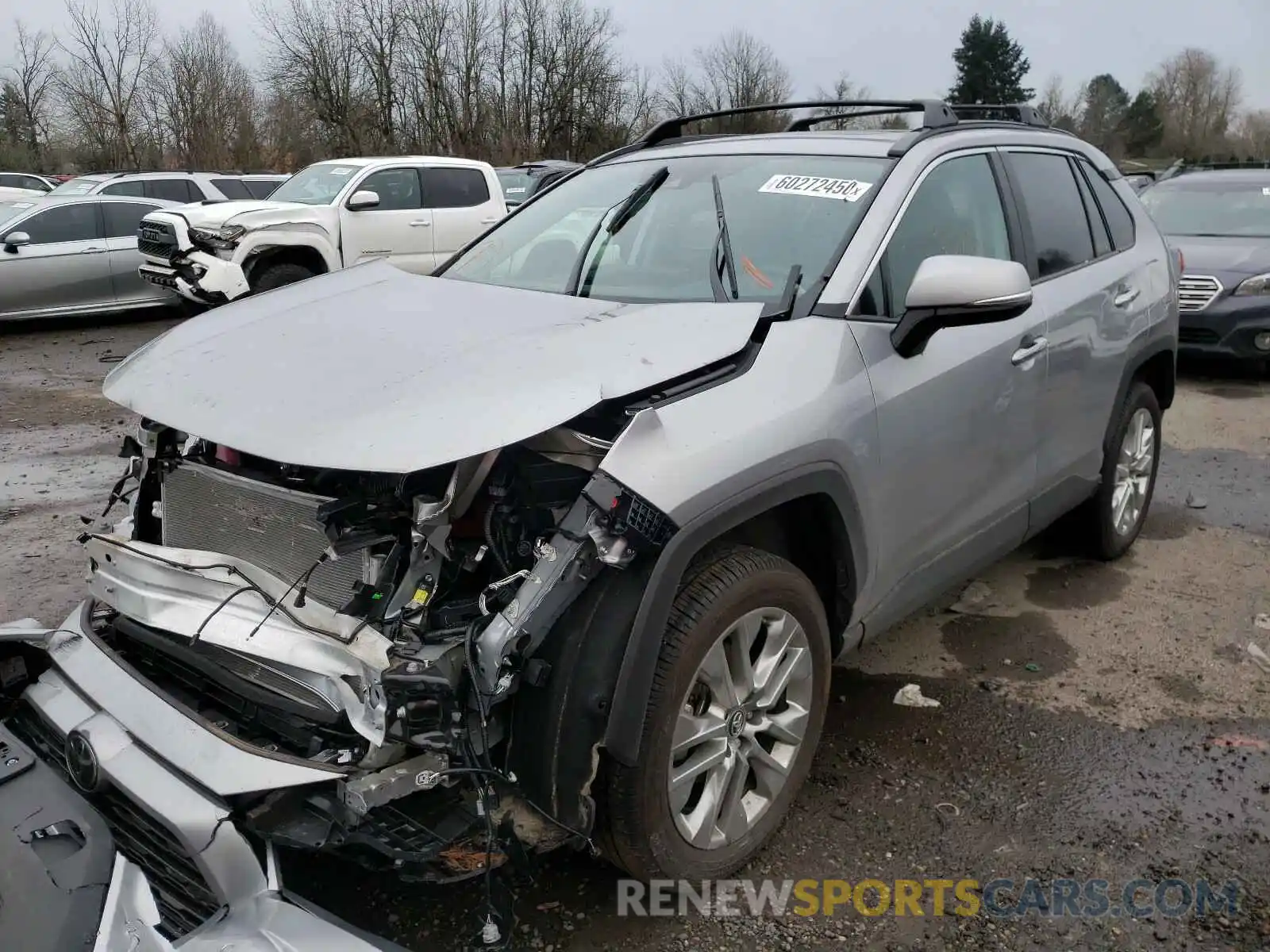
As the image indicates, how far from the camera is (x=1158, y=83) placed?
→ 65438mm

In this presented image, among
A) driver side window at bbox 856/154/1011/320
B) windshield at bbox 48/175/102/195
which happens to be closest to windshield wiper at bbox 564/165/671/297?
driver side window at bbox 856/154/1011/320

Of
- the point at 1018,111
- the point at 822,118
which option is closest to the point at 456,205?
the point at 822,118

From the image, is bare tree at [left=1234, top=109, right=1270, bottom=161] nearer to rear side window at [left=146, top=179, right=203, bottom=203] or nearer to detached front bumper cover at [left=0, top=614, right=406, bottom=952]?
rear side window at [left=146, top=179, right=203, bottom=203]

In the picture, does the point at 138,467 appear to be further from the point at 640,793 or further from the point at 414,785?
the point at 640,793

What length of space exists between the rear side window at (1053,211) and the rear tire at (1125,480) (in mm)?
754

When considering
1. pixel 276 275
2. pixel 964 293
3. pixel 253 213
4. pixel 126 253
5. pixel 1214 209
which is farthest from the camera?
pixel 126 253

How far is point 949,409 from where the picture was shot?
311 centimetres

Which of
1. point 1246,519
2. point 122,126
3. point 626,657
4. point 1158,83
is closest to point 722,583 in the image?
point 626,657

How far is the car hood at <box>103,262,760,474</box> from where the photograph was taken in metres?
2.21

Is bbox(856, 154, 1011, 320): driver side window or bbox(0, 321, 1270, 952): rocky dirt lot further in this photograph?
bbox(856, 154, 1011, 320): driver side window

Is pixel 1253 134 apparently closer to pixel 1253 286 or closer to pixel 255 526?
pixel 1253 286

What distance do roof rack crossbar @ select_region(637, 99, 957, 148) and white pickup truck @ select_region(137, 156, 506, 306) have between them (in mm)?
5537

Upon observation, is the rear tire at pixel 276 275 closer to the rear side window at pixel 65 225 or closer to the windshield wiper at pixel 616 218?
the rear side window at pixel 65 225

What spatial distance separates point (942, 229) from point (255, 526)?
2321 millimetres
